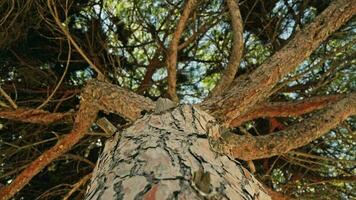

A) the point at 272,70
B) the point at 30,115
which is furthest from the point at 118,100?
the point at 30,115

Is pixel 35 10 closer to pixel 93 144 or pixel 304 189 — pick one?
pixel 93 144

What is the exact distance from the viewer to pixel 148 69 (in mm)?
3207

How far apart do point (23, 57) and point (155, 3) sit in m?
0.98

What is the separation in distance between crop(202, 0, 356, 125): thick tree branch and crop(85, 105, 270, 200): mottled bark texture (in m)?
0.35

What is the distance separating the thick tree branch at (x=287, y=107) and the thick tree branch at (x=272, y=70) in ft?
1.76

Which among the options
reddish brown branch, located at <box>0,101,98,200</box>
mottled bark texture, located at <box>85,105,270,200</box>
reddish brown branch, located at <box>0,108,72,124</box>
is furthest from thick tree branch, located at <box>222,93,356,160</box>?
reddish brown branch, located at <box>0,108,72,124</box>

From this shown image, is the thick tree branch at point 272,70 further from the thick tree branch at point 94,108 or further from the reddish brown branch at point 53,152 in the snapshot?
the reddish brown branch at point 53,152

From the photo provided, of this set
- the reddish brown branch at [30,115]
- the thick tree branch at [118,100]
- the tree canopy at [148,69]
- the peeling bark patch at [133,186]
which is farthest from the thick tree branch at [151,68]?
the peeling bark patch at [133,186]

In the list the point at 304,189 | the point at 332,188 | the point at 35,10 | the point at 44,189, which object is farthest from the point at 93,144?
the point at 332,188

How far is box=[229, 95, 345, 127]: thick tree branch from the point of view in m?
2.55

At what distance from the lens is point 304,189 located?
10.5 feet

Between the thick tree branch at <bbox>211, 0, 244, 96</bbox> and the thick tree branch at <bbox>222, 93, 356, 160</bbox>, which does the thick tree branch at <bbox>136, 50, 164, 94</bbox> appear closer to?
the thick tree branch at <bbox>211, 0, 244, 96</bbox>

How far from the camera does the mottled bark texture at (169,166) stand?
988 mm

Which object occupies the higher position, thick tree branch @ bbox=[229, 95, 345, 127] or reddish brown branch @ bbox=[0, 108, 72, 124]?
reddish brown branch @ bbox=[0, 108, 72, 124]
